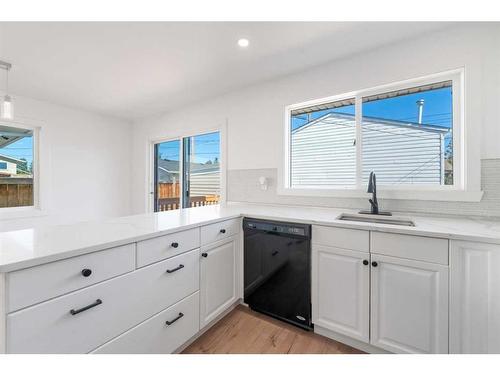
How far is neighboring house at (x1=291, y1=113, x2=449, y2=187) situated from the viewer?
1825 millimetres

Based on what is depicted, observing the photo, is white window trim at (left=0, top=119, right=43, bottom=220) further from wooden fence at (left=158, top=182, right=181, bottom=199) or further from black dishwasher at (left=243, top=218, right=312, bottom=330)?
black dishwasher at (left=243, top=218, right=312, bottom=330)

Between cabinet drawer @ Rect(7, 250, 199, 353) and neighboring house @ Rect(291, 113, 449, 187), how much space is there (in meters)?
1.59

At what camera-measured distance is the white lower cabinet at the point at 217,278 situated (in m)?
1.60

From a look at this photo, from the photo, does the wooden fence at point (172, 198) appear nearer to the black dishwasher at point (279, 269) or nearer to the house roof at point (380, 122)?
the black dishwasher at point (279, 269)

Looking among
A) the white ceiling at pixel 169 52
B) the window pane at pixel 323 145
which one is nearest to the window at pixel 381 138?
the window pane at pixel 323 145

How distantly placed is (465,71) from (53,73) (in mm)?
3706

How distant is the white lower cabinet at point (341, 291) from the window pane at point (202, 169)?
1825 millimetres

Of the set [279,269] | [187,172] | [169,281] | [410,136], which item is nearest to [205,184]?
[187,172]

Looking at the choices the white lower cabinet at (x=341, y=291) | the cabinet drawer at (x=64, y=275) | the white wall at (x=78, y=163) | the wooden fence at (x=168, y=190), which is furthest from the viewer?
the wooden fence at (x=168, y=190)

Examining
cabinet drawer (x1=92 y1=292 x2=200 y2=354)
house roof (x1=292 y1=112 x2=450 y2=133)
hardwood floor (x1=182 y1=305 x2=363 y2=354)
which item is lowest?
hardwood floor (x1=182 y1=305 x2=363 y2=354)

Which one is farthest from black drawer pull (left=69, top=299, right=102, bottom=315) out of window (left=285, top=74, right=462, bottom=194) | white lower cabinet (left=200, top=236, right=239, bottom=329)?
window (left=285, top=74, right=462, bottom=194)
